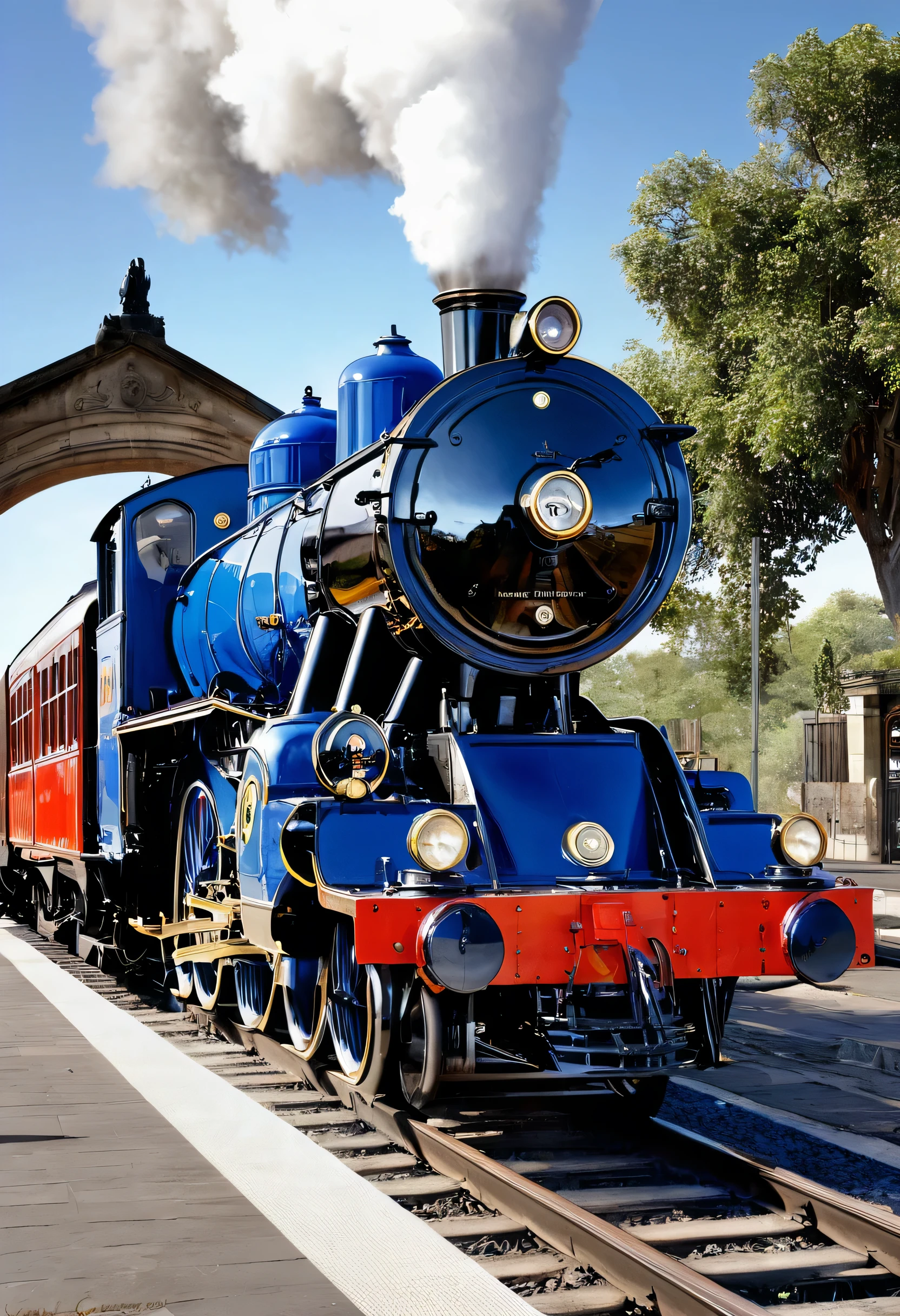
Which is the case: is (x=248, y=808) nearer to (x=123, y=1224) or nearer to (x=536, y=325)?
(x=123, y=1224)

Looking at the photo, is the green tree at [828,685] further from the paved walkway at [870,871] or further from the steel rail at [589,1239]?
the steel rail at [589,1239]

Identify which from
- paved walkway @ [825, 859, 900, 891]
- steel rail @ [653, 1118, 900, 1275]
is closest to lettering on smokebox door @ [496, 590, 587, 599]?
steel rail @ [653, 1118, 900, 1275]

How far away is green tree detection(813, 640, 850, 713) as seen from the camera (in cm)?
2903

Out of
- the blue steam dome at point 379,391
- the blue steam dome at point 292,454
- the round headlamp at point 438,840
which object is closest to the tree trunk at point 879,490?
the blue steam dome at point 292,454

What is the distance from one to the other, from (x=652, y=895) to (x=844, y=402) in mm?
17426

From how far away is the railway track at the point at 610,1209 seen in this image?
3.42 meters

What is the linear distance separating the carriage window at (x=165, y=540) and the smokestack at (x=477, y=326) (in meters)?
3.42

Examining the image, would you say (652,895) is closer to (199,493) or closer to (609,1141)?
(609,1141)

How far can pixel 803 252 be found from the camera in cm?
2038

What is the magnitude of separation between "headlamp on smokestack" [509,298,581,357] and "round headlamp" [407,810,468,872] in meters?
2.01

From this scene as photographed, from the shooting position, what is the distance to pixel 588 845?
194 inches

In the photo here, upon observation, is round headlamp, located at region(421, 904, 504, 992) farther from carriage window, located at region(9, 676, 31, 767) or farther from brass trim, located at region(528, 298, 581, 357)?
carriage window, located at region(9, 676, 31, 767)

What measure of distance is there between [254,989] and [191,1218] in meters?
3.08

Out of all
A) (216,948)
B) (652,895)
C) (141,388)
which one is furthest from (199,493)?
(141,388)
